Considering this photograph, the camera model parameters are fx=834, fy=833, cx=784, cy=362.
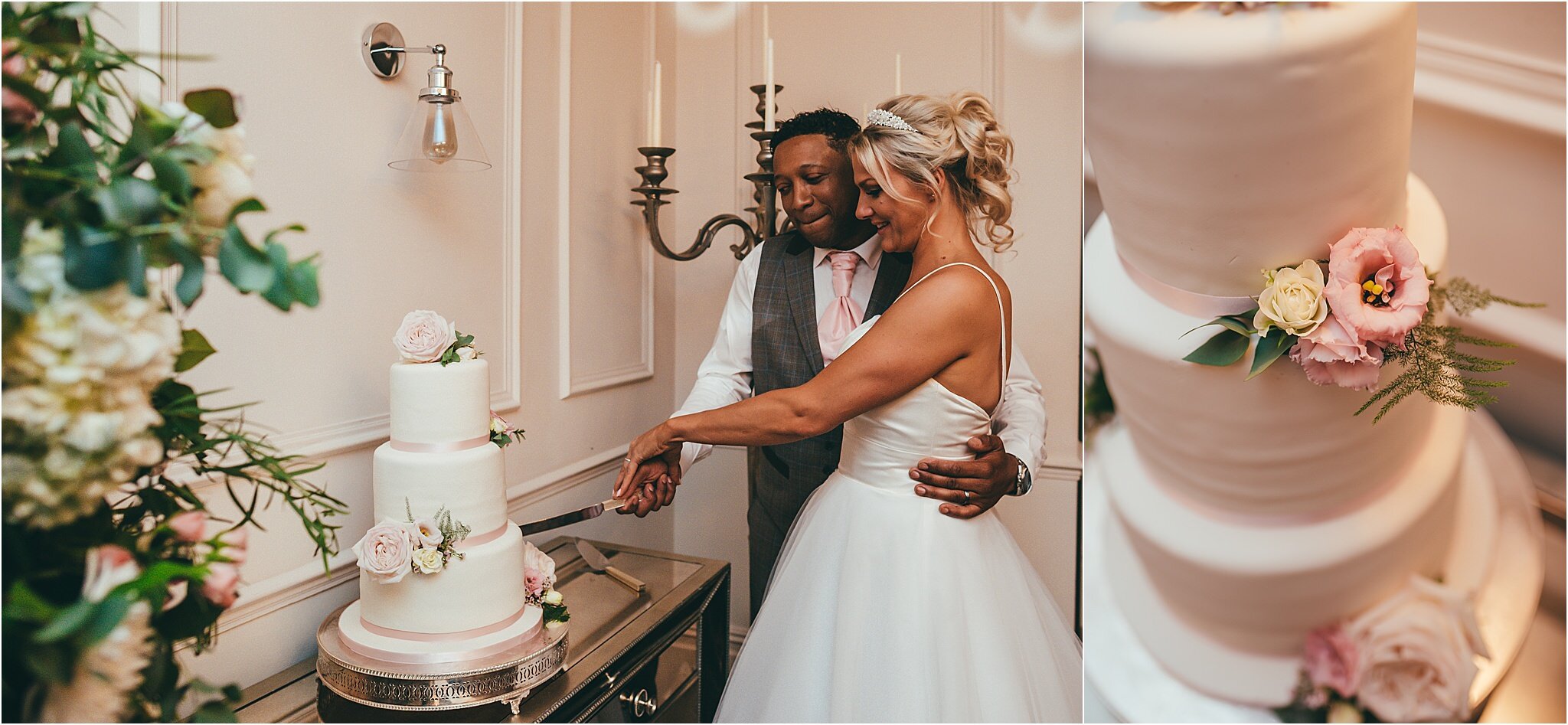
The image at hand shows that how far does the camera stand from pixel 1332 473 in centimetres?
A: 66

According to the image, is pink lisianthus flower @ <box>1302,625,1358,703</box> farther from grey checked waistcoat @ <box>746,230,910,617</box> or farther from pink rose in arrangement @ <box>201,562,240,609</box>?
grey checked waistcoat @ <box>746,230,910,617</box>

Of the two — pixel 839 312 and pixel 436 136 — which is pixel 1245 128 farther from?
pixel 839 312

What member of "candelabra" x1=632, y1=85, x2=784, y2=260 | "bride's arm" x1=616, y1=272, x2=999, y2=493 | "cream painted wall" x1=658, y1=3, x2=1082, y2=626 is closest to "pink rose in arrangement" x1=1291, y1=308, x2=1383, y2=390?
"bride's arm" x1=616, y1=272, x2=999, y2=493

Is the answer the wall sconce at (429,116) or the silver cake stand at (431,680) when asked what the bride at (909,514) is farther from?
the wall sconce at (429,116)

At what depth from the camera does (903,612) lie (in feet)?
4.30

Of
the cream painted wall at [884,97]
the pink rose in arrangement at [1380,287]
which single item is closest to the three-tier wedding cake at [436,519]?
the pink rose in arrangement at [1380,287]

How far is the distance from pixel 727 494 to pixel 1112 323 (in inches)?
75.5

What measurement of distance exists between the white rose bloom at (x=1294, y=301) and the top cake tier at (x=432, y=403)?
37.1 inches

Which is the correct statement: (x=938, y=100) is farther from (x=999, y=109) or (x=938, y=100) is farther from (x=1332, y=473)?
(x=1332, y=473)

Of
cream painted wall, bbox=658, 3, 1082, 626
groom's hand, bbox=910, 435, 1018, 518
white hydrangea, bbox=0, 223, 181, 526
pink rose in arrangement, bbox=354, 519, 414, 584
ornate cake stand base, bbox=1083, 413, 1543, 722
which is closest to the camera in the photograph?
white hydrangea, bbox=0, 223, 181, 526

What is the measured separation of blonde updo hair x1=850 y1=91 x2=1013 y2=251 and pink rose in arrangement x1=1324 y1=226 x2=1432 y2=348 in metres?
0.87

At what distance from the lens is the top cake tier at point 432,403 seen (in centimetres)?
111

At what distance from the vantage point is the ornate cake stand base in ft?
2.05

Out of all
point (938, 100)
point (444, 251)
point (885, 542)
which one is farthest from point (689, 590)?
point (938, 100)
